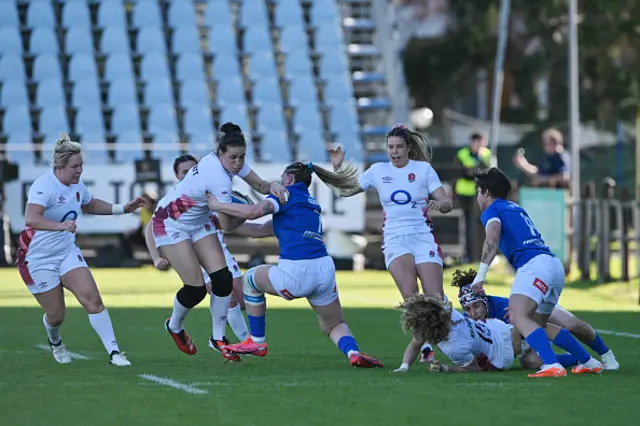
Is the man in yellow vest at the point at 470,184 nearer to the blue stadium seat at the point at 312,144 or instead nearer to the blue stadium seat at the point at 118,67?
the blue stadium seat at the point at 312,144

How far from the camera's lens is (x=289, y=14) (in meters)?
33.2

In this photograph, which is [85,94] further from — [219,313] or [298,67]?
[219,313]

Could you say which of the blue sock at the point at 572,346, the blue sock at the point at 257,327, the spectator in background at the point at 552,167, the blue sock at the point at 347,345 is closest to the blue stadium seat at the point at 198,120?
the spectator in background at the point at 552,167

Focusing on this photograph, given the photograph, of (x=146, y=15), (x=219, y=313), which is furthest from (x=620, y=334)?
(x=146, y=15)

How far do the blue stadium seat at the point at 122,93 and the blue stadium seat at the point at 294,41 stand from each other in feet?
11.8

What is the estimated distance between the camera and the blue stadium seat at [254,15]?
33.2 m

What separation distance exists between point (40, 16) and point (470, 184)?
11.2 m

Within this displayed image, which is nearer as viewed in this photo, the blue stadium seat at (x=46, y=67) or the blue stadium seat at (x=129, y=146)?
the blue stadium seat at (x=129, y=146)

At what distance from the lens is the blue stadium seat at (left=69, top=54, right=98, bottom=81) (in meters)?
31.8

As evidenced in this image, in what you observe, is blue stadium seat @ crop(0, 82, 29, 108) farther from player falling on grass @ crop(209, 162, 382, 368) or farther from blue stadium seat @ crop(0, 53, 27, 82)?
player falling on grass @ crop(209, 162, 382, 368)

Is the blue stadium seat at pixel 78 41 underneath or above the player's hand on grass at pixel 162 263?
above

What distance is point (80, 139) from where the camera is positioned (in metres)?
30.6

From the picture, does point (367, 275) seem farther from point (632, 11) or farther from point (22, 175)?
point (632, 11)

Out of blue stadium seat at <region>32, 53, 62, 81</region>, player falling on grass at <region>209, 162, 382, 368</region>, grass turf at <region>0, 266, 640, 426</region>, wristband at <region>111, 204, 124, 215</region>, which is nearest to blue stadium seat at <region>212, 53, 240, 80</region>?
blue stadium seat at <region>32, 53, 62, 81</region>
